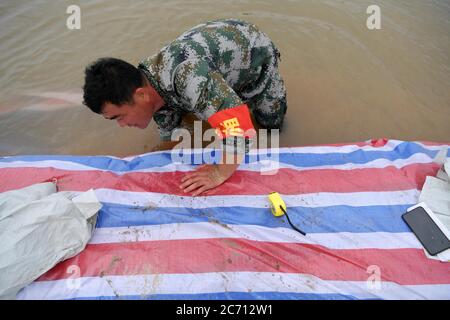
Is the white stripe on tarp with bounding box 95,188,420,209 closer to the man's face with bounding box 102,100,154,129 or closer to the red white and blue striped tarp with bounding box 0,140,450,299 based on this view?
the red white and blue striped tarp with bounding box 0,140,450,299

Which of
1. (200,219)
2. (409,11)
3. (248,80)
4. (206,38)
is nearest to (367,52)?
(409,11)

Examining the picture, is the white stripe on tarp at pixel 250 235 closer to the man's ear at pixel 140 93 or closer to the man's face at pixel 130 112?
the man's face at pixel 130 112

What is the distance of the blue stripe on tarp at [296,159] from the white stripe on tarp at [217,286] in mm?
831

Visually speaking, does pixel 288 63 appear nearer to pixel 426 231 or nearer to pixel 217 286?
pixel 426 231

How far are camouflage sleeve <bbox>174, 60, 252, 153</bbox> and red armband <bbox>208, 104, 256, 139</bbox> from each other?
0.07ft

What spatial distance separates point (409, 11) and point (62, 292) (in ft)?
15.6

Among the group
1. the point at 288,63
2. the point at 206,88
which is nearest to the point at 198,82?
the point at 206,88

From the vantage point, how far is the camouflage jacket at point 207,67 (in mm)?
1820

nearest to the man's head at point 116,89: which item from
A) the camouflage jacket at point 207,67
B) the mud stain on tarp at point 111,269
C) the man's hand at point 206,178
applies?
the camouflage jacket at point 207,67

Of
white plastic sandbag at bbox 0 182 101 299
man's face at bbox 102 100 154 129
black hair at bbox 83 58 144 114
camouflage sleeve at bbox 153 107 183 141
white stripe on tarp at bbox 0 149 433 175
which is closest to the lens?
white plastic sandbag at bbox 0 182 101 299

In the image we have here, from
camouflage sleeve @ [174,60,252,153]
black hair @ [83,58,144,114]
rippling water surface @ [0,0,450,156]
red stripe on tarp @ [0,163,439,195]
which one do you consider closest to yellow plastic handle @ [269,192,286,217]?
red stripe on tarp @ [0,163,439,195]

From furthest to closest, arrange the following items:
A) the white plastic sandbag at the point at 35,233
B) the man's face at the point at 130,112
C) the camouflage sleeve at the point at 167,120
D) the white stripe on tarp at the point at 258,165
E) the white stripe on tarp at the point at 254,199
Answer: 1. the camouflage sleeve at the point at 167,120
2. the white stripe on tarp at the point at 258,165
3. the white stripe on tarp at the point at 254,199
4. the man's face at the point at 130,112
5. the white plastic sandbag at the point at 35,233

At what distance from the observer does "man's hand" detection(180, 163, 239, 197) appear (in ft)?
6.79
